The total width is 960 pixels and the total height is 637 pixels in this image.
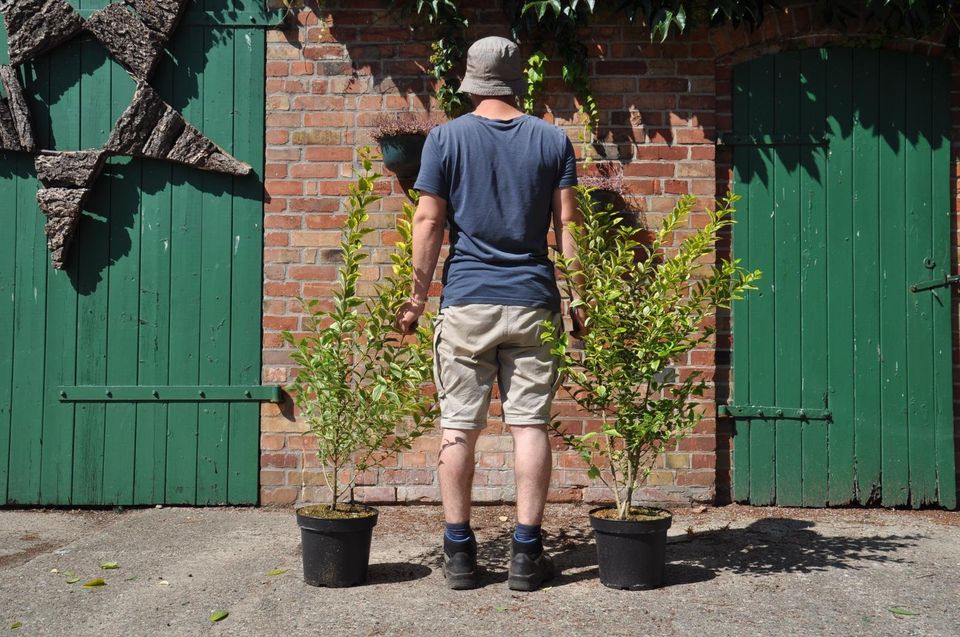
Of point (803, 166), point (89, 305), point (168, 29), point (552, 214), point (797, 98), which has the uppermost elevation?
point (168, 29)

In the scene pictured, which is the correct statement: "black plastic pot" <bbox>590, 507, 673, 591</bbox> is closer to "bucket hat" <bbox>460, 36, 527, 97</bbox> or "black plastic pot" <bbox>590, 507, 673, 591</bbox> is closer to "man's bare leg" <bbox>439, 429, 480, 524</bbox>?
"man's bare leg" <bbox>439, 429, 480, 524</bbox>

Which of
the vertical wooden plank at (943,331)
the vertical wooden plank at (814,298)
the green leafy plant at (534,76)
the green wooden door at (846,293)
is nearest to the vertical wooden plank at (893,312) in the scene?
the green wooden door at (846,293)

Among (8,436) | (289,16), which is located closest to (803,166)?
(289,16)

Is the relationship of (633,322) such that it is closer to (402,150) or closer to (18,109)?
(402,150)

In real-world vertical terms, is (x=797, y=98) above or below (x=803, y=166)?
above

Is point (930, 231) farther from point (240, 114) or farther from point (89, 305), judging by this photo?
point (89, 305)

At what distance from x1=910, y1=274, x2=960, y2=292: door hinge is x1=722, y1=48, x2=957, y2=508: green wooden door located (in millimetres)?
11

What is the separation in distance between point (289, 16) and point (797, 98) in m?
2.62

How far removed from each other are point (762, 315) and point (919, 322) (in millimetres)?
785

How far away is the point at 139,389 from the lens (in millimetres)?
4738

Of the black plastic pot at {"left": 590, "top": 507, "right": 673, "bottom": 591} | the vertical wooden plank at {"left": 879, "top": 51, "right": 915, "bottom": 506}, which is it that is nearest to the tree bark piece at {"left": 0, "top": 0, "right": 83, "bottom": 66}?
the black plastic pot at {"left": 590, "top": 507, "right": 673, "bottom": 591}

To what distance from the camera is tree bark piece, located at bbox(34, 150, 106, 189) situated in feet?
15.4

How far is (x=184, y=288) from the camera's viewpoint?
476 centimetres

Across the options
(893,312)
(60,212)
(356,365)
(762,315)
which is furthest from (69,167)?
(893,312)
